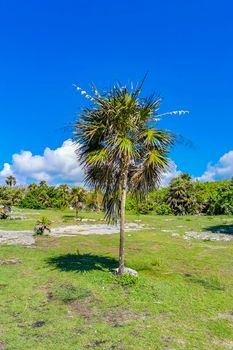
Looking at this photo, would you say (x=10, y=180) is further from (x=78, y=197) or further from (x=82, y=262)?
(x=82, y=262)

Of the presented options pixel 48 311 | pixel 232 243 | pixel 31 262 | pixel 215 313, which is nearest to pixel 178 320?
pixel 215 313

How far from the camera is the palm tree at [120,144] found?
14.7 m

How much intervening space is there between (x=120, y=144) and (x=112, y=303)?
20.2ft

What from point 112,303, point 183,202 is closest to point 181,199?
point 183,202

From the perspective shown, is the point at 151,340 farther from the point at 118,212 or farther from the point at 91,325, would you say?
the point at 118,212

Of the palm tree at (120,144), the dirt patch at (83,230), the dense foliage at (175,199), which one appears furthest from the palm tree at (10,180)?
the palm tree at (120,144)

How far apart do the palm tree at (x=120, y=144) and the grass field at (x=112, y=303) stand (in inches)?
90.3

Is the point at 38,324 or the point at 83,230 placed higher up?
the point at 83,230

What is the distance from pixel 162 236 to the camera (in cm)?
3325

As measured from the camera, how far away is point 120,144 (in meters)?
14.3

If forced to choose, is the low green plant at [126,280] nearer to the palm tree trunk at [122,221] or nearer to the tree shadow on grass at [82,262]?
the palm tree trunk at [122,221]

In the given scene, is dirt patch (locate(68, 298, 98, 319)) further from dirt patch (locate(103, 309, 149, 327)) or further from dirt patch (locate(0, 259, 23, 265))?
dirt patch (locate(0, 259, 23, 265))

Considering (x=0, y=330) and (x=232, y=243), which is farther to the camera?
(x=232, y=243)

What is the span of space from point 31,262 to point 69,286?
5.93 m
